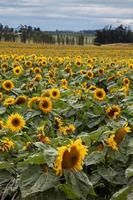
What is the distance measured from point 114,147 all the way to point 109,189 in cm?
22

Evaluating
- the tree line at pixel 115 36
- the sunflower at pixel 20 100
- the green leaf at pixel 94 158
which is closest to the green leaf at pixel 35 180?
the green leaf at pixel 94 158

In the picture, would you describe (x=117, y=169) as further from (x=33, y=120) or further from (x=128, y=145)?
(x=33, y=120)

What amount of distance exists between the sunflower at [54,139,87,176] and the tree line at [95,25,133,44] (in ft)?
220

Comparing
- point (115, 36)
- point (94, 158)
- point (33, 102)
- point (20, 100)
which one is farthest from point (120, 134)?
point (115, 36)

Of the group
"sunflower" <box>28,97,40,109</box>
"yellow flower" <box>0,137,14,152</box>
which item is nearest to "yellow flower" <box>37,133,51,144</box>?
"yellow flower" <box>0,137,14,152</box>

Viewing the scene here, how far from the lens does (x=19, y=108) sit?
5.44 metres

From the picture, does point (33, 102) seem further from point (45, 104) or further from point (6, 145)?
point (6, 145)

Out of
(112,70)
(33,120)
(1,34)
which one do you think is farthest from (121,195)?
(1,34)

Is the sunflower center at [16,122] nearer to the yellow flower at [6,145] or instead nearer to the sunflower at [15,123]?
the sunflower at [15,123]

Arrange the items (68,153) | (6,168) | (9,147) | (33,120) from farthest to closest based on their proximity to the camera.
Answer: (33,120) → (9,147) → (6,168) → (68,153)

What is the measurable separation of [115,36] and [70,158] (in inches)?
2744

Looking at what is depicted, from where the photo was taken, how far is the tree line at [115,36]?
70.2 meters

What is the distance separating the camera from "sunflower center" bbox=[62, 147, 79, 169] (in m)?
2.61

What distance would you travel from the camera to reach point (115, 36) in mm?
71625
